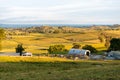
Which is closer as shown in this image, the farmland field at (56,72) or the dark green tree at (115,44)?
the farmland field at (56,72)

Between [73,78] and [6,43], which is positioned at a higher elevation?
[73,78]

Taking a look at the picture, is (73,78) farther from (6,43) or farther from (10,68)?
(6,43)

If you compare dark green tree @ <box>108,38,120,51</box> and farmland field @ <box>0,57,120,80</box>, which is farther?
Answer: dark green tree @ <box>108,38,120,51</box>

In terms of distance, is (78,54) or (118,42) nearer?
(78,54)

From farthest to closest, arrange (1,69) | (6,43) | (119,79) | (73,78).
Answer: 1. (6,43)
2. (1,69)
3. (73,78)
4. (119,79)

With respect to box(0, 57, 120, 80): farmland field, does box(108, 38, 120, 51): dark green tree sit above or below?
below

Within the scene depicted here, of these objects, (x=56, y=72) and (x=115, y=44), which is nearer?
(x=56, y=72)

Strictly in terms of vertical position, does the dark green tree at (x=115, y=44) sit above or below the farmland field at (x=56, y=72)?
below

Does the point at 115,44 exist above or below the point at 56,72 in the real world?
below

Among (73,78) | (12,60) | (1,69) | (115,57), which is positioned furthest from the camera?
(115,57)

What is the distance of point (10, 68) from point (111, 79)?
19415 millimetres

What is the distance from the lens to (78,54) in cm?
7675

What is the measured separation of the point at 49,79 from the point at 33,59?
29425mm

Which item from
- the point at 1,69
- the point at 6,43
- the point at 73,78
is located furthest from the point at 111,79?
the point at 6,43
